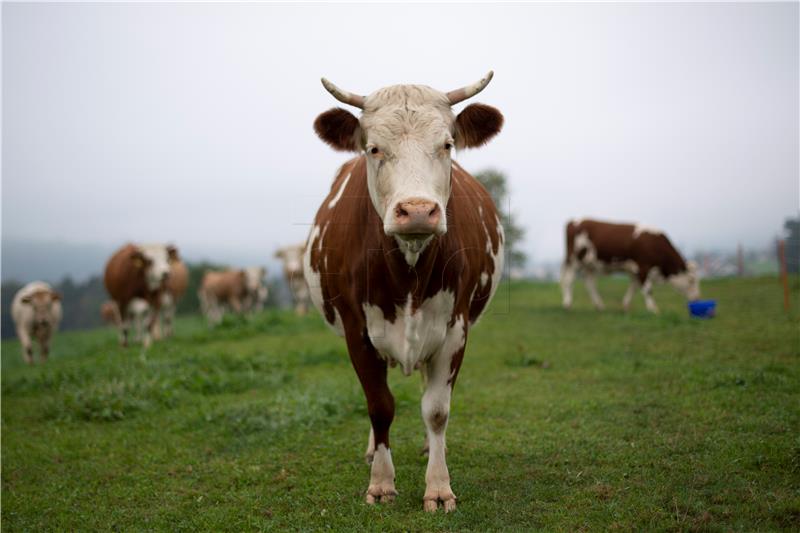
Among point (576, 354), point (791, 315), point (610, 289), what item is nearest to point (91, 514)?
point (576, 354)

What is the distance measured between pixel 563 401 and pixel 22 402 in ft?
22.2

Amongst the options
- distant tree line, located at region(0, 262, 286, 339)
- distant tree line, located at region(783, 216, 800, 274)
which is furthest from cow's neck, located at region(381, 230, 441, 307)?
distant tree line, located at region(0, 262, 286, 339)

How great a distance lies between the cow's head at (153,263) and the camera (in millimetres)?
13281

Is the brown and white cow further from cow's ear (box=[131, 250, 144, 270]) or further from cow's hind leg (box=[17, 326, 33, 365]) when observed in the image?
cow's hind leg (box=[17, 326, 33, 365])

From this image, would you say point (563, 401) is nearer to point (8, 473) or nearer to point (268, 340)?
point (8, 473)

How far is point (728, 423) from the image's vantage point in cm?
522

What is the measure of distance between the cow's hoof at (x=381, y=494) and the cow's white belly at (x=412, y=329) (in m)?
0.81

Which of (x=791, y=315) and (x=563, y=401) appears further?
(x=791, y=315)

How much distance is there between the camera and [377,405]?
14.0 ft

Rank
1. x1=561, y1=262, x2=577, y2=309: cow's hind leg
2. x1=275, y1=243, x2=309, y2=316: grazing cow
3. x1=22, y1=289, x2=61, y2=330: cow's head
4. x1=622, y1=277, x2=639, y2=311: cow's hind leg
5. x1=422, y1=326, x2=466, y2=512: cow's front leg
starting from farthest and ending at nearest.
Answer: x1=275, y1=243, x2=309, y2=316: grazing cow → x1=561, y1=262, x2=577, y2=309: cow's hind leg → x1=622, y1=277, x2=639, y2=311: cow's hind leg → x1=22, y1=289, x2=61, y2=330: cow's head → x1=422, y1=326, x2=466, y2=512: cow's front leg

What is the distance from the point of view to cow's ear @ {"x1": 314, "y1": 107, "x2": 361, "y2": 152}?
13.8 ft

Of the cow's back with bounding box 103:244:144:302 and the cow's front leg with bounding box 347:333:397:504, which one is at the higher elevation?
the cow's back with bounding box 103:244:144:302

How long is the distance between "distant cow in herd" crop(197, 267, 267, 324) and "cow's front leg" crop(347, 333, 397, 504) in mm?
19279

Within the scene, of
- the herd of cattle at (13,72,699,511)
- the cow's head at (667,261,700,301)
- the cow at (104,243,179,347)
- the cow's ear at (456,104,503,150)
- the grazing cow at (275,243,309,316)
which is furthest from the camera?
the grazing cow at (275,243,309,316)
